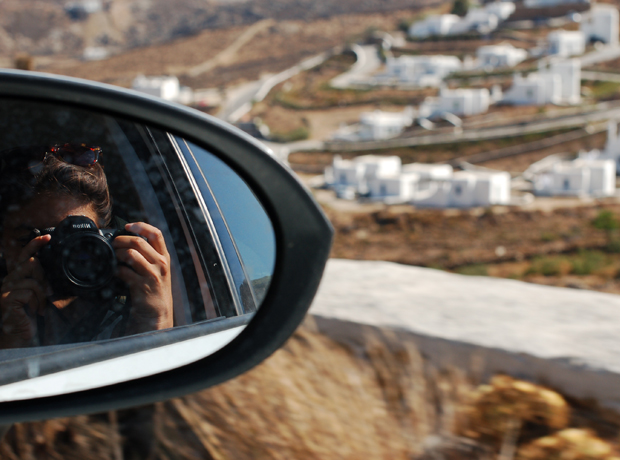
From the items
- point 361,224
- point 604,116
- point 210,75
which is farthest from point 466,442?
point 210,75

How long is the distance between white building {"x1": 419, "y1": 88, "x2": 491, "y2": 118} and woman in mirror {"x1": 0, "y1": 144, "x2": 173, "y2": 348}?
44764 mm

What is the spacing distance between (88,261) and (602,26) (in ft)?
218

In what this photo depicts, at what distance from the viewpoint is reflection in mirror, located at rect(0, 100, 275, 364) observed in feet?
3.39

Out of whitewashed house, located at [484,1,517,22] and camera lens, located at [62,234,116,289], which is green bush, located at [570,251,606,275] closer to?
camera lens, located at [62,234,116,289]

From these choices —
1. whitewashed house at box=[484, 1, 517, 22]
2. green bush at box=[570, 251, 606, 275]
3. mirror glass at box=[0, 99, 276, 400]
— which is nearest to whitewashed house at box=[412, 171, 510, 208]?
green bush at box=[570, 251, 606, 275]

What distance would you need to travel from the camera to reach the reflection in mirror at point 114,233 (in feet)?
3.39

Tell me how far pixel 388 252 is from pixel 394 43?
51135mm

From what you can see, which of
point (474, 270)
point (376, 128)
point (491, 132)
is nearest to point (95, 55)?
point (376, 128)

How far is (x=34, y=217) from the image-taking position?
1052 millimetres

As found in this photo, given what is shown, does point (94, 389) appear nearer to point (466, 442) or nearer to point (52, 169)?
point (52, 169)

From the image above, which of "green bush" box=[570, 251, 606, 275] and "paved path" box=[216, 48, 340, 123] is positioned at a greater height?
"paved path" box=[216, 48, 340, 123]

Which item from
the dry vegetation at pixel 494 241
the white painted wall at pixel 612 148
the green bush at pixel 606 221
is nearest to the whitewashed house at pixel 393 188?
the dry vegetation at pixel 494 241

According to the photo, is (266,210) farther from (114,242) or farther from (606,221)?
(606,221)

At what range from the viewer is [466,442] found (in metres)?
1.85
